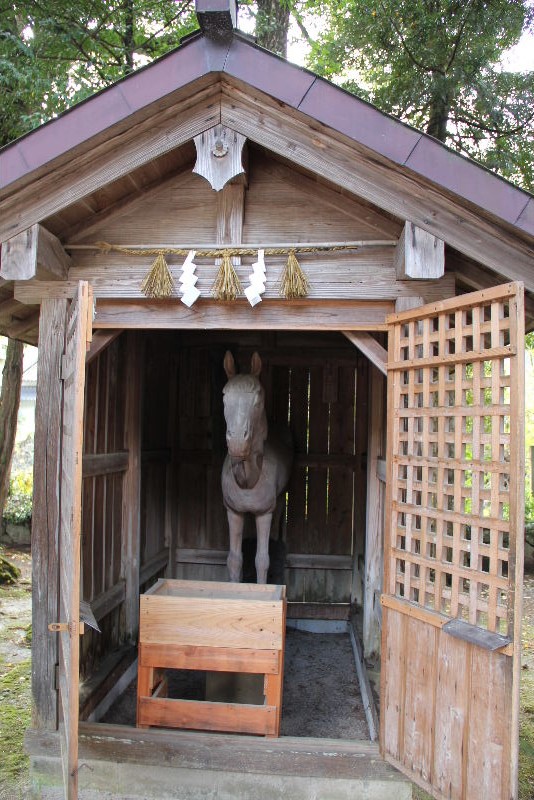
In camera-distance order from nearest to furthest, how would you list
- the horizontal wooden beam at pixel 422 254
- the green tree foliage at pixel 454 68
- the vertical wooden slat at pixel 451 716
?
1. the vertical wooden slat at pixel 451 716
2. the horizontal wooden beam at pixel 422 254
3. the green tree foliage at pixel 454 68

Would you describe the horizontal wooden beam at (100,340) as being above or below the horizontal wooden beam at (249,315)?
below

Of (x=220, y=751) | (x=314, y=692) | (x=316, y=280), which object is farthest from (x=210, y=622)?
(x=316, y=280)

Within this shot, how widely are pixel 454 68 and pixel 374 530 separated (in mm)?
5121

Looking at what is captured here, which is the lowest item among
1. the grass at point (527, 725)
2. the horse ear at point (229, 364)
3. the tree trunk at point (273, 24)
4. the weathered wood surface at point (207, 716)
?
the grass at point (527, 725)

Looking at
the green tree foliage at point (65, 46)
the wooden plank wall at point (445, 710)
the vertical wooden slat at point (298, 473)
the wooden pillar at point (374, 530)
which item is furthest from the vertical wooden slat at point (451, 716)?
the green tree foliage at point (65, 46)

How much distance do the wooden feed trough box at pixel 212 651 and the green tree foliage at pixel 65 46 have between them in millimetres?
5706

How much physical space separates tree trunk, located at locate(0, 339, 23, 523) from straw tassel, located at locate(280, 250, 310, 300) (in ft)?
20.4

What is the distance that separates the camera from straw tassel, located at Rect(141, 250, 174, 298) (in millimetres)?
3262

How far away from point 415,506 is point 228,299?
1533 mm

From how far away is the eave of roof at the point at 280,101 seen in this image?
105 inches

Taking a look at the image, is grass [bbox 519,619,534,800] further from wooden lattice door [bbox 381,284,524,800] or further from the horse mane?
the horse mane

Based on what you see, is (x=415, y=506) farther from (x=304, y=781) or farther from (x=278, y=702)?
(x=304, y=781)

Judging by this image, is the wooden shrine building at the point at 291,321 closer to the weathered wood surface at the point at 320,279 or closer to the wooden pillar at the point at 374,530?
the weathered wood surface at the point at 320,279

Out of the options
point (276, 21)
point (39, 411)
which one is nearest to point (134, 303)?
point (39, 411)
